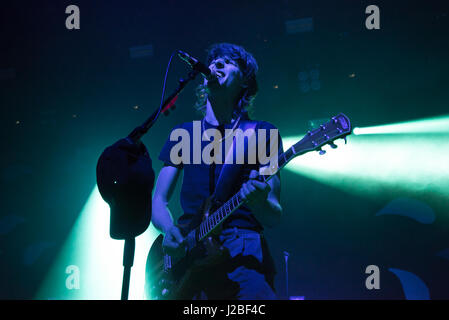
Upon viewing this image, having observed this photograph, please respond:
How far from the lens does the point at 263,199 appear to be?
1715 mm

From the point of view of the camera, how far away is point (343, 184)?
415 cm

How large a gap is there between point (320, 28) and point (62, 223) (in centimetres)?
485

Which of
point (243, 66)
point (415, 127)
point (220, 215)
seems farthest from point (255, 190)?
point (415, 127)

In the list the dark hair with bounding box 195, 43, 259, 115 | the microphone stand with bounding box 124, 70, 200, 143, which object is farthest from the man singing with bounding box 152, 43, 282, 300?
the microphone stand with bounding box 124, 70, 200, 143

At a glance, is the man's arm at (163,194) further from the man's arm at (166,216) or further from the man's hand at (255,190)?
the man's hand at (255,190)

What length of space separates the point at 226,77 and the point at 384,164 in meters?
2.83

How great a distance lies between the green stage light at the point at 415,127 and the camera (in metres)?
3.83

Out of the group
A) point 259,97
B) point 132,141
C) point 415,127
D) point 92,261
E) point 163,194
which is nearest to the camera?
point 132,141

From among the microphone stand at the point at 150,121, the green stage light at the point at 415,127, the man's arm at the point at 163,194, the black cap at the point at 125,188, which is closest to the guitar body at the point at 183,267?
the man's arm at the point at 163,194

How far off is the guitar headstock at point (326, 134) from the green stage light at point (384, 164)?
243cm

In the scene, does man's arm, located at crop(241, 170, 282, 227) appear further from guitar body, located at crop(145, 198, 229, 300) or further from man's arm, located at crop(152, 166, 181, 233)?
man's arm, located at crop(152, 166, 181, 233)

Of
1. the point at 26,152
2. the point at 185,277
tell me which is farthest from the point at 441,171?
the point at 26,152

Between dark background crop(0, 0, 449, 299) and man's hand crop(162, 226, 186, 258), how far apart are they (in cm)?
266

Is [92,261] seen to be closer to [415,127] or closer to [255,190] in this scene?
[255,190]
